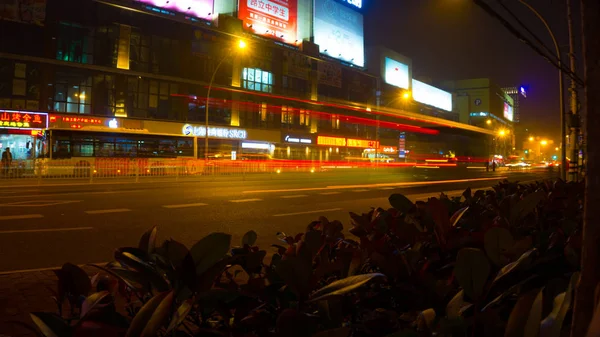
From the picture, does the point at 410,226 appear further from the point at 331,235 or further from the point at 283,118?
the point at 283,118

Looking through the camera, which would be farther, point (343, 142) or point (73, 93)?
point (343, 142)

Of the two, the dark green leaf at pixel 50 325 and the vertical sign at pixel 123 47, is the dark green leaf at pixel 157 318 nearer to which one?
the dark green leaf at pixel 50 325

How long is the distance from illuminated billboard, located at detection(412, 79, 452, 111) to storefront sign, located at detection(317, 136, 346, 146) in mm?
36377

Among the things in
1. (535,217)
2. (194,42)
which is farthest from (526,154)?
(535,217)

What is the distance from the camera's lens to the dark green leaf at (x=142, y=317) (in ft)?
4.02

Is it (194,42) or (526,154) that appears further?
(526,154)

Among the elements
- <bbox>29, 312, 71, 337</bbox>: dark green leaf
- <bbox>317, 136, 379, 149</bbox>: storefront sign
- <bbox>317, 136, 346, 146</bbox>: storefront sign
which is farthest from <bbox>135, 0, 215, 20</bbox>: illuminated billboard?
<bbox>29, 312, 71, 337</bbox>: dark green leaf

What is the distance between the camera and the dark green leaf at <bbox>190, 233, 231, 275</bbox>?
5.97 feet

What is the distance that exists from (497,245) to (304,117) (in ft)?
171

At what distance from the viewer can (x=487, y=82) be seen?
12938 centimetres

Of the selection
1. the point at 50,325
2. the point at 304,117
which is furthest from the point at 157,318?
the point at 304,117

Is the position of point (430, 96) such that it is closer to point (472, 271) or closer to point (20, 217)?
point (20, 217)

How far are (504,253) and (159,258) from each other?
5.35 ft

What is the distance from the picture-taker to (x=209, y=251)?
1838 millimetres
